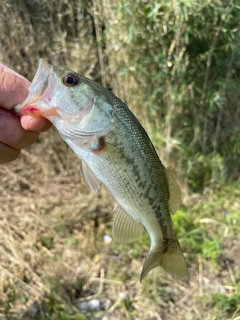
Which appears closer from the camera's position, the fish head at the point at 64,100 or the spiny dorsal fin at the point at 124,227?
the fish head at the point at 64,100

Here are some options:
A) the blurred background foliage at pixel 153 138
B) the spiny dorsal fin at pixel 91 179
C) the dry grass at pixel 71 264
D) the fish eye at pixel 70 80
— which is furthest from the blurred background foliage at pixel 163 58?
the spiny dorsal fin at pixel 91 179

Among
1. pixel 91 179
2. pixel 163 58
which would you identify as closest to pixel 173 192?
pixel 91 179

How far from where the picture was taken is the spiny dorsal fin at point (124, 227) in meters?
1.42

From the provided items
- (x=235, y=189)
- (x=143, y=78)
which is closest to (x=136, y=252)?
(x=235, y=189)

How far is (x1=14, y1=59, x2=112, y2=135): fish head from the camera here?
1.25 meters

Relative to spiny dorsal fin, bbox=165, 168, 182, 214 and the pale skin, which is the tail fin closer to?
spiny dorsal fin, bbox=165, 168, 182, 214

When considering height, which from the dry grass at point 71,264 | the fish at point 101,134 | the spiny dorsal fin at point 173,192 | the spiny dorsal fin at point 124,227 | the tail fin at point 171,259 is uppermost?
the fish at point 101,134

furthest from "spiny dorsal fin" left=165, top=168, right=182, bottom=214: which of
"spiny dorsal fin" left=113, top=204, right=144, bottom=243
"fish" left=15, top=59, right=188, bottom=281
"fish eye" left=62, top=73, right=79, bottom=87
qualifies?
"fish eye" left=62, top=73, right=79, bottom=87

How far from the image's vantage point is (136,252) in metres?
3.05

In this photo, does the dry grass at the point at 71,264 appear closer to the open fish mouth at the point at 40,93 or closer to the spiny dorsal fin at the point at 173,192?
the spiny dorsal fin at the point at 173,192

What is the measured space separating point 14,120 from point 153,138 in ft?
6.94

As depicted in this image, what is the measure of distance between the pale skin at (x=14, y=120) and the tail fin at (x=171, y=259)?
688 mm

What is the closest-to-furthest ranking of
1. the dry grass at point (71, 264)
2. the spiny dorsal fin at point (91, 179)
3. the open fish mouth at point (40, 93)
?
the open fish mouth at point (40, 93), the spiny dorsal fin at point (91, 179), the dry grass at point (71, 264)

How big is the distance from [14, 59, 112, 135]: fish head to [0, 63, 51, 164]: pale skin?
0.05 meters
